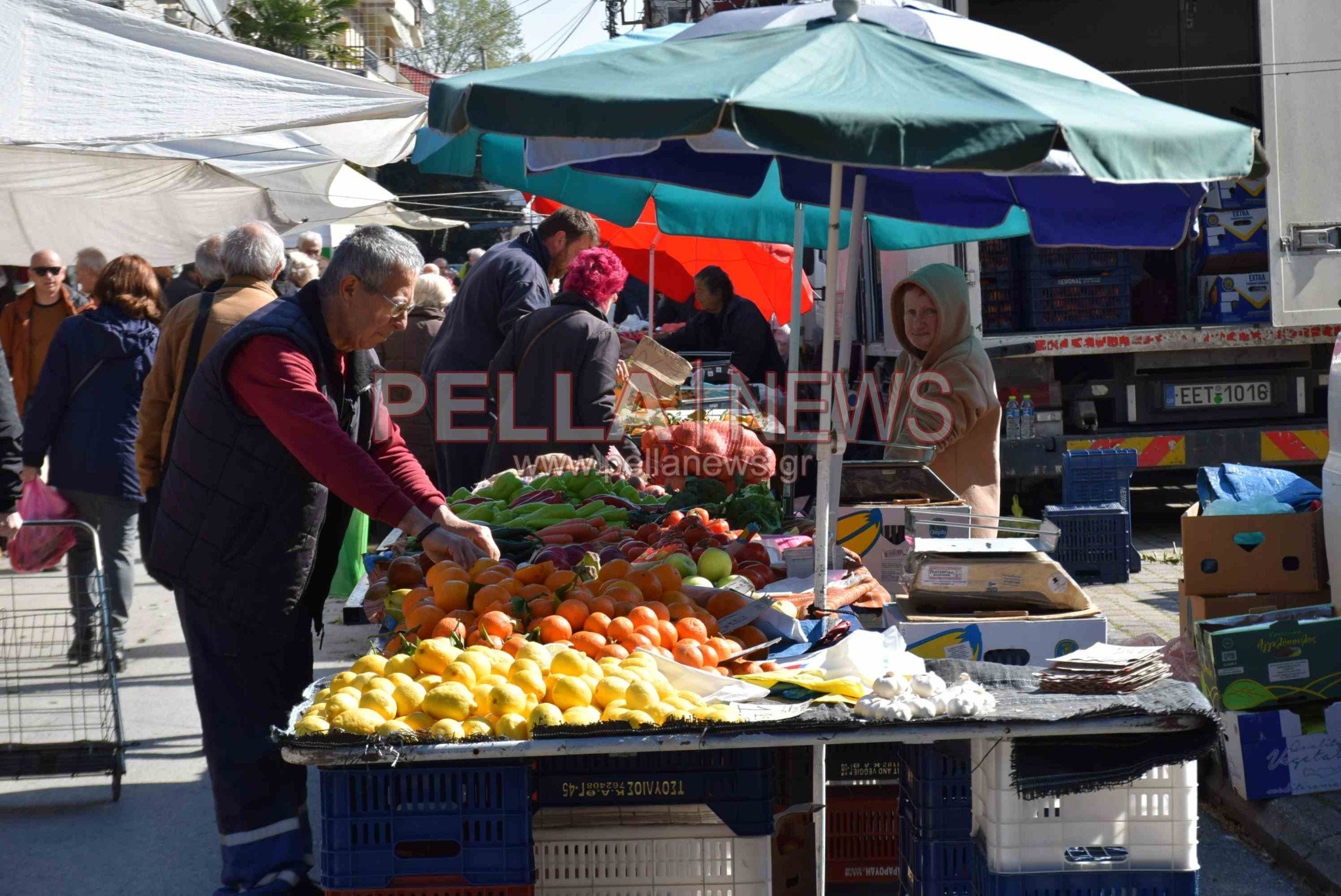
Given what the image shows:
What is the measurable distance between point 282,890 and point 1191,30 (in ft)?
36.8

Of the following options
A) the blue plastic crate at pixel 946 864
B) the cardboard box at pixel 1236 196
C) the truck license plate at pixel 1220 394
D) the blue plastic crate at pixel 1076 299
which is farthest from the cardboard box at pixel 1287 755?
the cardboard box at pixel 1236 196

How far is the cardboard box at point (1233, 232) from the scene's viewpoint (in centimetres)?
930

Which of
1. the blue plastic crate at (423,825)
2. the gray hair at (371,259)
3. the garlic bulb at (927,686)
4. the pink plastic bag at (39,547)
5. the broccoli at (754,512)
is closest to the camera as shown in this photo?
the blue plastic crate at (423,825)

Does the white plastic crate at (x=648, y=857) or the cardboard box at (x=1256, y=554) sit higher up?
the cardboard box at (x=1256, y=554)

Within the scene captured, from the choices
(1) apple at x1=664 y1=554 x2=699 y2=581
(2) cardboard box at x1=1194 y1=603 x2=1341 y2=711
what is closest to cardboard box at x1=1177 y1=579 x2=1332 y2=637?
(2) cardboard box at x1=1194 y1=603 x2=1341 y2=711

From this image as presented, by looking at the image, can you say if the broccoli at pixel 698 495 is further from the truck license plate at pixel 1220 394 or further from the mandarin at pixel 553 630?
the truck license plate at pixel 1220 394

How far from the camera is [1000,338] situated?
351 inches

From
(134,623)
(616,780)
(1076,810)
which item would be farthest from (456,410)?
(1076,810)

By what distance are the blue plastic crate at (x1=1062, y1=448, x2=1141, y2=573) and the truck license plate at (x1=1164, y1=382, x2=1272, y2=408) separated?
753 mm

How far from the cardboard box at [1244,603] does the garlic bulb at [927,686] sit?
104 inches

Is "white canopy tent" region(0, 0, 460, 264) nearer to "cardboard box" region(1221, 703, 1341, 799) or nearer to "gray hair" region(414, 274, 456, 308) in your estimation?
"gray hair" region(414, 274, 456, 308)

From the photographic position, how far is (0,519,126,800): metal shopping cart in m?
5.15

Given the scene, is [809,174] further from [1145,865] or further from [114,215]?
[114,215]

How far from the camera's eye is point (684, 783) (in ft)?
10.3
